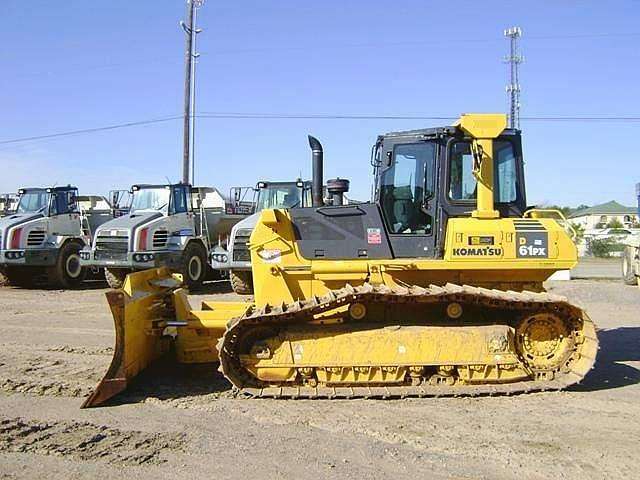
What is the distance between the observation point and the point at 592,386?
7.14 meters

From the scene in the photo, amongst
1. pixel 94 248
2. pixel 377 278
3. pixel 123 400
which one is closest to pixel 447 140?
pixel 377 278

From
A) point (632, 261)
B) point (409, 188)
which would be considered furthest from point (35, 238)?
point (632, 261)

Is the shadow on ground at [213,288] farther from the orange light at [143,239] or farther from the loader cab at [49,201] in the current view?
the loader cab at [49,201]

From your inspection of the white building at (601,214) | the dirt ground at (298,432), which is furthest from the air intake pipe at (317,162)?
the white building at (601,214)

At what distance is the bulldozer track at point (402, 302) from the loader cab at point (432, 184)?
25.9 inches

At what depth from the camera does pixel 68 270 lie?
62.0ft

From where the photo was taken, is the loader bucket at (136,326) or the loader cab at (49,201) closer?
the loader bucket at (136,326)

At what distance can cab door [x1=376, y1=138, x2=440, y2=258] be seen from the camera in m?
7.16

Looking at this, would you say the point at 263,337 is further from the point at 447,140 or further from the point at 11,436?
the point at 447,140

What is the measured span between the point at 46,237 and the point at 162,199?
339cm

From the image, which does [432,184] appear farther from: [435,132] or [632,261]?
[632,261]

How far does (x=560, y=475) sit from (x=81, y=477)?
3.31 metres

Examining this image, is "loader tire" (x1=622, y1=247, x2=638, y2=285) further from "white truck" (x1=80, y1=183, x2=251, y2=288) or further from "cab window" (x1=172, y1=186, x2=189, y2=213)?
"cab window" (x1=172, y1=186, x2=189, y2=213)

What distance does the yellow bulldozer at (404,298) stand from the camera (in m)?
6.63
